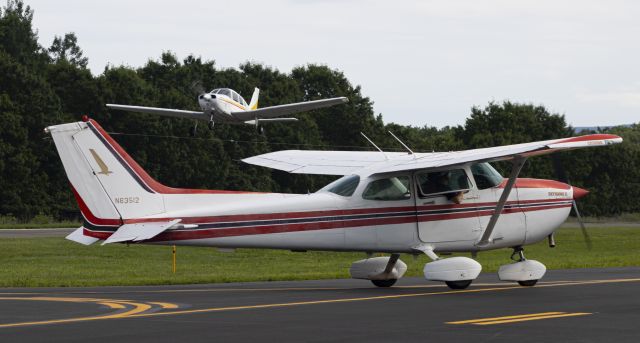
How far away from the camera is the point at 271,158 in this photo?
2464 cm

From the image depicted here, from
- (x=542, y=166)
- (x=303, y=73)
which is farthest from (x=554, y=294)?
(x=303, y=73)

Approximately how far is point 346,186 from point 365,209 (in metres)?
0.57

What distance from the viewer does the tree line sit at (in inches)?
2943

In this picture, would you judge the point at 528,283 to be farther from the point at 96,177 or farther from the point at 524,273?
the point at 96,177

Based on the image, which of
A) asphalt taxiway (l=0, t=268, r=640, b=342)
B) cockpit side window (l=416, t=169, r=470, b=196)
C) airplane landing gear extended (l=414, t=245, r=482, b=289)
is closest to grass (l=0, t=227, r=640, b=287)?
asphalt taxiway (l=0, t=268, r=640, b=342)

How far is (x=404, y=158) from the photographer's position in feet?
75.3

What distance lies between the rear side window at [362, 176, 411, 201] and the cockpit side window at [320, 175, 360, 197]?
0.24 m

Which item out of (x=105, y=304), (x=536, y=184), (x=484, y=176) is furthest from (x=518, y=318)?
(x=536, y=184)

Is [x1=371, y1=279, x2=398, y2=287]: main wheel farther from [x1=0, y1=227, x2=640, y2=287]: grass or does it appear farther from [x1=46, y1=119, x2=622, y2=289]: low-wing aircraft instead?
[x1=0, y1=227, x2=640, y2=287]: grass

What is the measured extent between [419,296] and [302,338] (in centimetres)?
677

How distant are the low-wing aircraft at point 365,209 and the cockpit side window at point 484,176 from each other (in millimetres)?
19

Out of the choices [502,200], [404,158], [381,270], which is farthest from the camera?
[404,158]

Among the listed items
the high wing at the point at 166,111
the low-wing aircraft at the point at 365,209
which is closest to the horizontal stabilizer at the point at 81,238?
the low-wing aircraft at the point at 365,209

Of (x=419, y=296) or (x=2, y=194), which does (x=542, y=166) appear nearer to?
(x=2, y=194)
